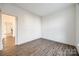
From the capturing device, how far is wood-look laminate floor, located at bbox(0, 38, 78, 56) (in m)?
2.39

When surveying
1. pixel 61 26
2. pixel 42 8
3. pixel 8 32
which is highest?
pixel 42 8

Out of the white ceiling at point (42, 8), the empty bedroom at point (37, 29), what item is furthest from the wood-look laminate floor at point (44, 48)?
the white ceiling at point (42, 8)

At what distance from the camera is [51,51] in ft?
8.18

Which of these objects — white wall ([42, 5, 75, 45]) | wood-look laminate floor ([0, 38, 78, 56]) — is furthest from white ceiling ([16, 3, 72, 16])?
wood-look laminate floor ([0, 38, 78, 56])

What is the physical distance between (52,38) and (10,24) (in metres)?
1.36

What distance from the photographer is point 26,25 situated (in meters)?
2.73

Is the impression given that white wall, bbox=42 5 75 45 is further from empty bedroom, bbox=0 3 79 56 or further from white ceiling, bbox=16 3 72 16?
white ceiling, bbox=16 3 72 16

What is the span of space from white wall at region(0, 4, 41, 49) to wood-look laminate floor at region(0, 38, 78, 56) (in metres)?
0.19

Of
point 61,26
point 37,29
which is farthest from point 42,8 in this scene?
point 61,26

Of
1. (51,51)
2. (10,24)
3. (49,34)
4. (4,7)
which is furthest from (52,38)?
(4,7)

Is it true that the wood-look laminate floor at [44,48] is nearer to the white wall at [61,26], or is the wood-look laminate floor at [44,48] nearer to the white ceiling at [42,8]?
the white wall at [61,26]

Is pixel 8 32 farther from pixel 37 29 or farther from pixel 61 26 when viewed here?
pixel 61 26

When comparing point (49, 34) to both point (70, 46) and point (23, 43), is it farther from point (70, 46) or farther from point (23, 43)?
point (23, 43)

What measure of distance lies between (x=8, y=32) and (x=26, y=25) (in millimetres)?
572
